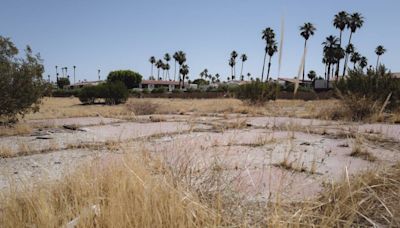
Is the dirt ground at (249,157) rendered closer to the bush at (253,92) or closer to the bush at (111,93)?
the bush at (253,92)

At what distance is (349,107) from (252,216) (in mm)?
9818

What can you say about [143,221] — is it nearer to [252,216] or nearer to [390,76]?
[252,216]

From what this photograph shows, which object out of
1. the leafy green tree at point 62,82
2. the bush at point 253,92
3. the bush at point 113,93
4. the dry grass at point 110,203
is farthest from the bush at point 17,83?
the leafy green tree at point 62,82

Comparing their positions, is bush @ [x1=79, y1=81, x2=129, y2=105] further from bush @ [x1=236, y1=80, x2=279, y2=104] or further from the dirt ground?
the dirt ground

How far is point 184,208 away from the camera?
75.7 inches

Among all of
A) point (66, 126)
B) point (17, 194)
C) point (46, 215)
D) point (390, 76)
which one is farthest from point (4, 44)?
point (390, 76)

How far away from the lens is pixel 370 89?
487 inches

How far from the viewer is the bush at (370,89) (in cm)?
1077

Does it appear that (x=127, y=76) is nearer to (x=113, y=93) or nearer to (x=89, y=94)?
(x=89, y=94)

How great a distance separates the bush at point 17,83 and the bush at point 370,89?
9.46 meters

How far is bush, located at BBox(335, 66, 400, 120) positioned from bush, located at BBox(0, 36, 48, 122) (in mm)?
9458

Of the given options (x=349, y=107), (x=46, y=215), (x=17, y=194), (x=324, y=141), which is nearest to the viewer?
(x=46, y=215)

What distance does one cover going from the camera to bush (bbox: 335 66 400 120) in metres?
10.8

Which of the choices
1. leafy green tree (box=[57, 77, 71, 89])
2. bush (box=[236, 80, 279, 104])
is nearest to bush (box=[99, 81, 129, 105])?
bush (box=[236, 80, 279, 104])
